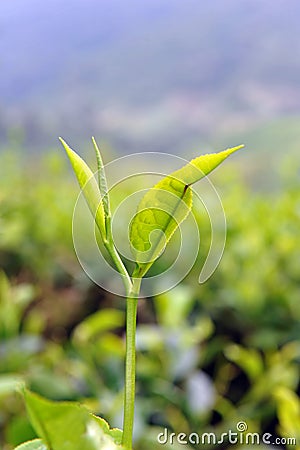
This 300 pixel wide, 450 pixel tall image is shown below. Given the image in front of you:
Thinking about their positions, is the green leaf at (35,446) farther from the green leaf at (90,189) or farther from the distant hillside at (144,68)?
the distant hillside at (144,68)

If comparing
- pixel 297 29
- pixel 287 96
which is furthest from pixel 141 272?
pixel 297 29

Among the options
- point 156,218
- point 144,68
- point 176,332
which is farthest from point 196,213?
point 144,68

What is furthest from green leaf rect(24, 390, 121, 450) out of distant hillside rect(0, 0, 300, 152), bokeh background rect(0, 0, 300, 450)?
distant hillside rect(0, 0, 300, 152)

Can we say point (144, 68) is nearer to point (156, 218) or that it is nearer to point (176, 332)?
point (176, 332)

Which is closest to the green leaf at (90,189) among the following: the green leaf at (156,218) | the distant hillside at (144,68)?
the green leaf at (156,218)

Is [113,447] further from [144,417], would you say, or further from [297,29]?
[297,29]
